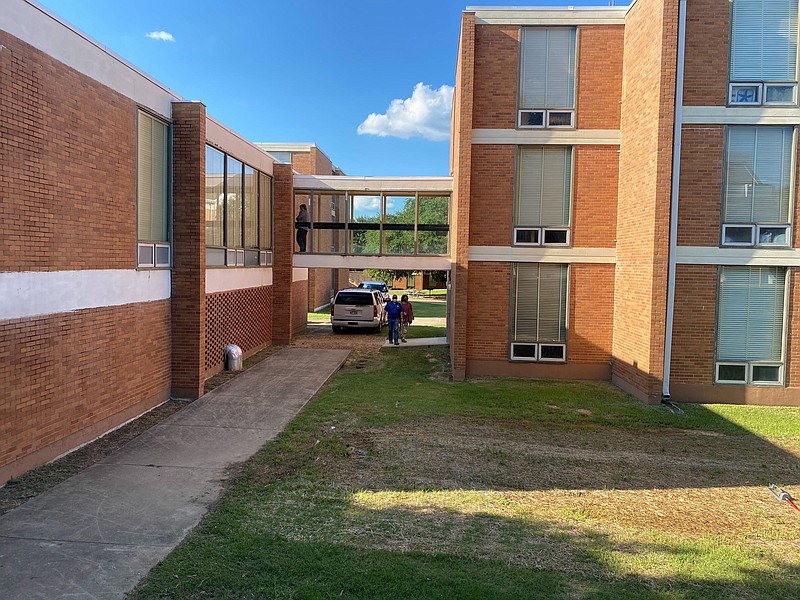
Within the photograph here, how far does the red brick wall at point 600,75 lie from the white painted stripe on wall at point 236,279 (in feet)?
29.2

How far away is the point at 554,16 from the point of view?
12.9 m

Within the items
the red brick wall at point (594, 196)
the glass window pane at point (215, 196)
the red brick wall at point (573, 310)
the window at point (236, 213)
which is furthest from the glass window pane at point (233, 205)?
the red brick wall at point (594, 196)

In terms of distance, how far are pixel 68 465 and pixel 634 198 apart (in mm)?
11169

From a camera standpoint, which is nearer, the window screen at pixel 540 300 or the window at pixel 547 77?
the window at pixel 547 77

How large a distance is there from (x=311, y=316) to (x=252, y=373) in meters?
14.3

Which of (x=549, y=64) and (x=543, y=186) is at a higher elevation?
(x=549, y=64)

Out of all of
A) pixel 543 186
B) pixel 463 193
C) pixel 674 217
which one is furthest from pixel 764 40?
pixel 463 193

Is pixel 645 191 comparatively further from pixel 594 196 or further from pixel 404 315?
pixel 404 315

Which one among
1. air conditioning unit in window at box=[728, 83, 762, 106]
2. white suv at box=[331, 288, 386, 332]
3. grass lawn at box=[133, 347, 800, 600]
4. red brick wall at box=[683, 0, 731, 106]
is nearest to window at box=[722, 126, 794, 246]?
air conditioning unit in window at box=[728, 83, 762, 106]

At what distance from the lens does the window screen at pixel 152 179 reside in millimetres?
9430

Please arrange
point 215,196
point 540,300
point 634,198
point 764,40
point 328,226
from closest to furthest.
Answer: point 764,40, point 634,198, point 215,196, point 540,300, point 328,226

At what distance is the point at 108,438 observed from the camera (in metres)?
8.23

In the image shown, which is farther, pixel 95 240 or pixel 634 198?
pixel 634 198

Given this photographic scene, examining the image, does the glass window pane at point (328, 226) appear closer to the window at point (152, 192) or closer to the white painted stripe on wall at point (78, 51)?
the window at point (152, 192)
